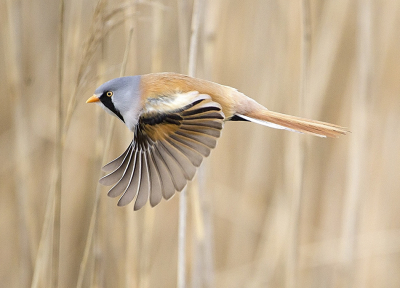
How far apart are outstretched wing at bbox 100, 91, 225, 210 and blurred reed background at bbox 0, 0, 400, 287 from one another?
1.26ft

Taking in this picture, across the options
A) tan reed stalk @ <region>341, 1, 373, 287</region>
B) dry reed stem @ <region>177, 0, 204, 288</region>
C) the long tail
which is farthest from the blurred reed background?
the long tail

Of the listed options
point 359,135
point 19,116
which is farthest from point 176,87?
point 359,135

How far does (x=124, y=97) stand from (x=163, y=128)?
0.08 metres

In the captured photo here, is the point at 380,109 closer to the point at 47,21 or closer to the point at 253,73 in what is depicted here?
the point at 253,73

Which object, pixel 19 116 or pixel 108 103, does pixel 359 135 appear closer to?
pixel 108 103

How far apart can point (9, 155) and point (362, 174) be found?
121cm

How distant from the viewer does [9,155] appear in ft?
5.48

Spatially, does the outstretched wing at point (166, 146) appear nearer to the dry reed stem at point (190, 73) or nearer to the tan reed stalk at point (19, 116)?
the dry reed stem at point (190, 73)

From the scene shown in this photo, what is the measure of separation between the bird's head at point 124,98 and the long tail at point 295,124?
199mm

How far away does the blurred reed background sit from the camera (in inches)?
47.7

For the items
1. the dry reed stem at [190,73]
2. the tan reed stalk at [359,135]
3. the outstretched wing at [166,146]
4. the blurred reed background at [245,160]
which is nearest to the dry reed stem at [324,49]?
the blurred reed background at [245,160]

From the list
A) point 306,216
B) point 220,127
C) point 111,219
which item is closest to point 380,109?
point 306,216

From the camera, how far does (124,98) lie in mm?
730

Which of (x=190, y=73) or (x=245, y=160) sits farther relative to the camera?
(x=245, y=160)
